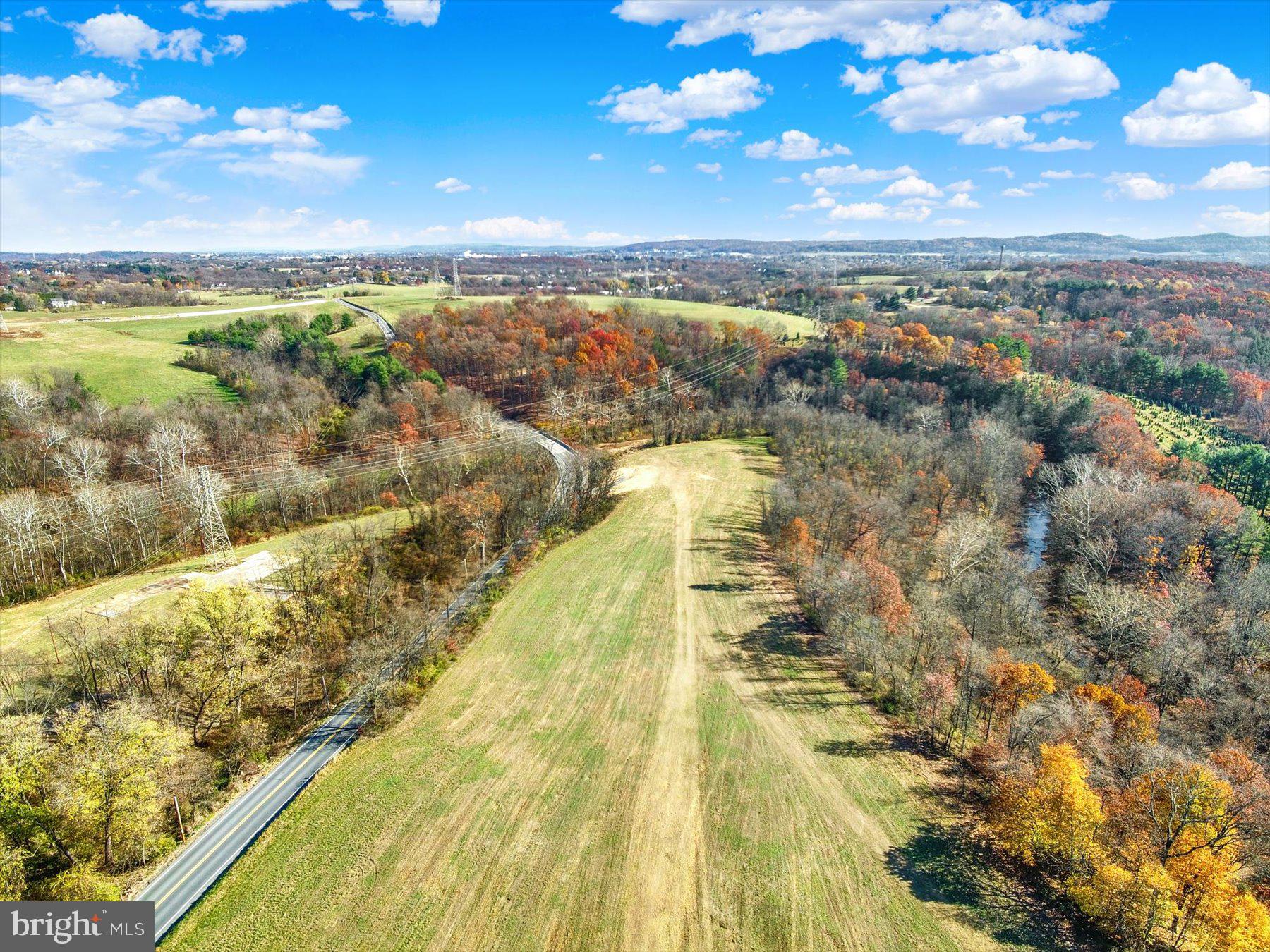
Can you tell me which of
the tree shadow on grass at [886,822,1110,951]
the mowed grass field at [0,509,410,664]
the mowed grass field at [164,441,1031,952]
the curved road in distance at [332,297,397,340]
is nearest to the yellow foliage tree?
the tree shadow on grass at [886,822,1110,951]

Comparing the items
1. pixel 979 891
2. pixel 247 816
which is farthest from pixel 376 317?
pixel 979 891

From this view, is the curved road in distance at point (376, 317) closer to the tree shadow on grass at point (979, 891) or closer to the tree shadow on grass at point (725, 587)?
the tree shadow on grass at point (725, 587)

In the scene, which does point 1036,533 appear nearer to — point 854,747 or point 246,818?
point 854,747

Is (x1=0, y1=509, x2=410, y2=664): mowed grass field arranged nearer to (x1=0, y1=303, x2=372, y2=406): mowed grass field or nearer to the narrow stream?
(x1=0, y1=303, x2=372, y2=406): mowed grass field

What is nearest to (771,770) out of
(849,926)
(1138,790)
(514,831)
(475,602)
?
(849,926)

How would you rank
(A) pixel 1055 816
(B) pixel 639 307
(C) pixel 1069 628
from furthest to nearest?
1. (B) pixel 639 307
2. (C) pixel 1069 628
3. (A) pixel 1055 816

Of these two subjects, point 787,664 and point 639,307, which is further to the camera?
point 639,307
